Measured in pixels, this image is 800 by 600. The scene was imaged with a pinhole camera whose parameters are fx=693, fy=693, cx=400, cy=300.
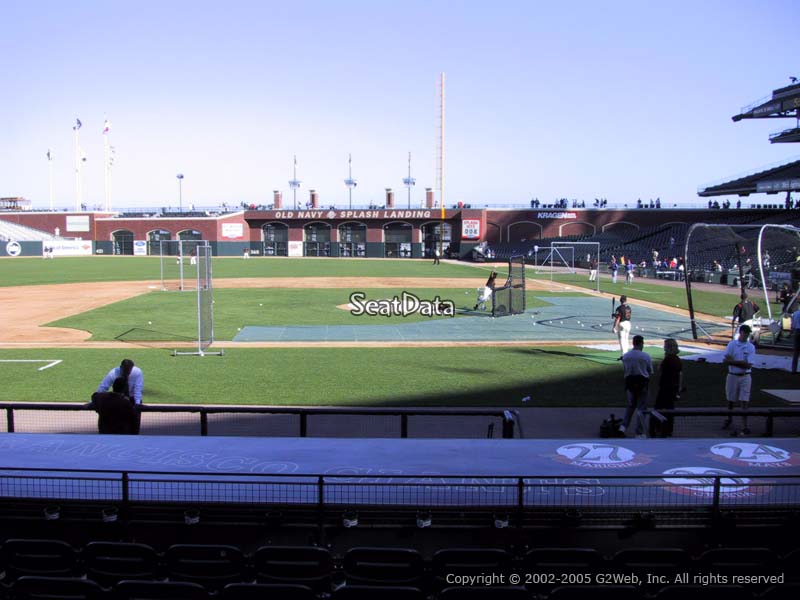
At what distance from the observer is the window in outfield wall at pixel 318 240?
96438 mm

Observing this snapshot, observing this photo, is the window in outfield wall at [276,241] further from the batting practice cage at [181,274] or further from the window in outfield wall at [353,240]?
the batting practice cage at [181,274]

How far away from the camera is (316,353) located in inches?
867

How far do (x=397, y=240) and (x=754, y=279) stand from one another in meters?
62.2

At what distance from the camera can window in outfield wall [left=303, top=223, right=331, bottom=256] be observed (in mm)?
96438

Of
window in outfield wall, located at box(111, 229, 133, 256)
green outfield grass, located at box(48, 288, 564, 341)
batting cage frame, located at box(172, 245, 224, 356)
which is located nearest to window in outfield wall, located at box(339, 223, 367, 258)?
window in outfield wall, located at box(111, 229, 133, 256)

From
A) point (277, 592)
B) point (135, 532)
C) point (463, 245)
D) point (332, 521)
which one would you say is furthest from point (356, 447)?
point (463, 245)

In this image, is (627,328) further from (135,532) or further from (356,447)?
(135,532)

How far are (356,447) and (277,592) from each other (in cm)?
376

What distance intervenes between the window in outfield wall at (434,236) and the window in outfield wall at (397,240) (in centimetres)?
221

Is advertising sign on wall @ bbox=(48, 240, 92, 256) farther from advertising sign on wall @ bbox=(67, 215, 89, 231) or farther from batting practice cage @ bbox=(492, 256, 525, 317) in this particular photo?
batting practice cage @ bbox=(492, 256, 525, 317)

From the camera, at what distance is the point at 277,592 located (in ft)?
15.7

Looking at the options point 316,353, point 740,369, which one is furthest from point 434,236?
point 740,369

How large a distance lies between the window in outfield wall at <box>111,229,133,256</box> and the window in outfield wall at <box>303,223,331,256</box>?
24.8 m

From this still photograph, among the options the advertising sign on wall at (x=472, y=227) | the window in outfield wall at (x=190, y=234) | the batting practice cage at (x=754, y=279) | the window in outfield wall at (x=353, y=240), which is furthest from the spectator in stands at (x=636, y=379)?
the window in outfield wall at (x=190, y=234)
